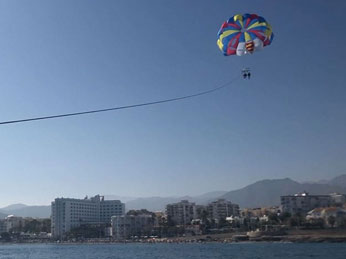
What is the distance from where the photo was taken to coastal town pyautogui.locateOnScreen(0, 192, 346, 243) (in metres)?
81.4

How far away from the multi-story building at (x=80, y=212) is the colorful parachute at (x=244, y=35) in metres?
100

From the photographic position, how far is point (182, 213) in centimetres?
11144

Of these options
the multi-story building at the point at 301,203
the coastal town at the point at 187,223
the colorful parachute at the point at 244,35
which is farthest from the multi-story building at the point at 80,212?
the colorful parachute at the point at 244,35

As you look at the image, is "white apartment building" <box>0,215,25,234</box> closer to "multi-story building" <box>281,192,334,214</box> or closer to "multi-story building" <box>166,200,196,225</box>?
"multi-story building" <box>166,200,196,225</box>

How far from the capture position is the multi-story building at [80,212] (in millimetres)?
115312

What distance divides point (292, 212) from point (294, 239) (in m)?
32.4

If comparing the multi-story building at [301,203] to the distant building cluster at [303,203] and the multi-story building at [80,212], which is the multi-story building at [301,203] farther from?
the multi-story building at [80,212]

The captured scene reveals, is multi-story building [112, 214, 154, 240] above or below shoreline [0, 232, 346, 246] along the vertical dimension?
above

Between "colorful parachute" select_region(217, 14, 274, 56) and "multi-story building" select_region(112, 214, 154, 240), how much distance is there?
84.1 m

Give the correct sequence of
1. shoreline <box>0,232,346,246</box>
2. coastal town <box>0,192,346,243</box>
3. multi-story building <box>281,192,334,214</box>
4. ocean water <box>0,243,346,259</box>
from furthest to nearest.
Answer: multi-story building <box>281,192,334,214</box>, coastal town <box>0,192,346,243</box>, shoreline <box>0,232,346,246</box>, ocean water <box>0,243,346,259</box>

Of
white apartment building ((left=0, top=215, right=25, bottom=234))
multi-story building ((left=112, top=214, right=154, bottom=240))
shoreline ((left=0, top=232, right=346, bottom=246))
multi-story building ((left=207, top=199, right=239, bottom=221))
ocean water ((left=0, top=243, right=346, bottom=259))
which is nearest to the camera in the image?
ocean water ((left=0, top=243, right=346, bottom=259))

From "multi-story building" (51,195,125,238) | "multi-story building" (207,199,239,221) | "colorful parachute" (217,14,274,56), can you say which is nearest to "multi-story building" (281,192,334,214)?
"multi-story building" (207,199,239,221)

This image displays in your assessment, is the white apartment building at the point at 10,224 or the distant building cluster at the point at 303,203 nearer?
the distant building cluster at the point at 303,203

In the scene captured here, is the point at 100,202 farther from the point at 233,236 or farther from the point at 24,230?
the point at 233,236
